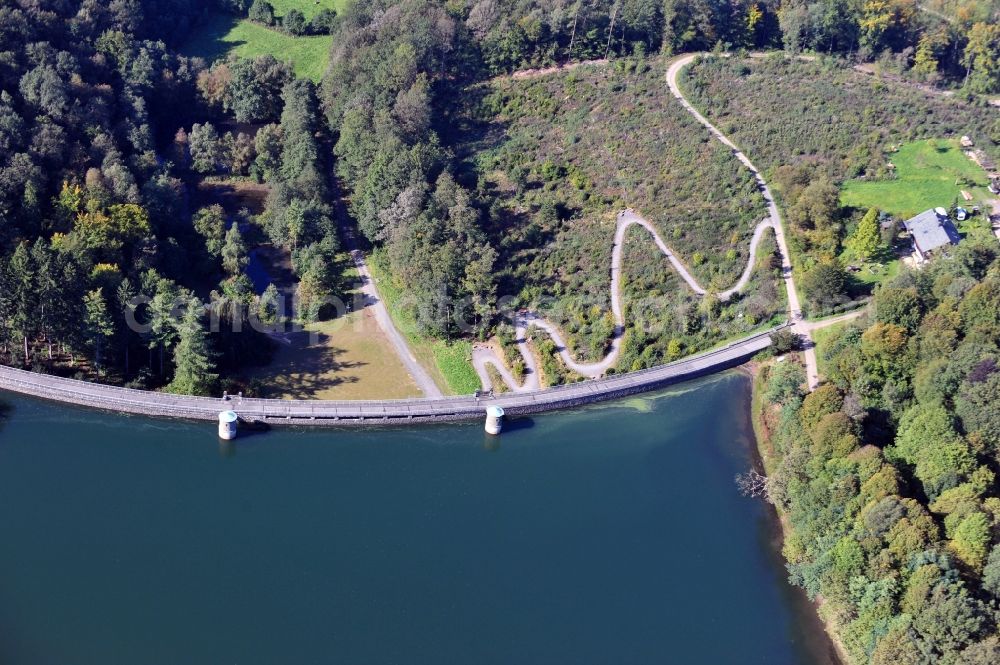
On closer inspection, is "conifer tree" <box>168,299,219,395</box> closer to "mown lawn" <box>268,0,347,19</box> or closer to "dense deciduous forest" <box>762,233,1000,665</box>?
"dense deciduous forest" <box>762,233,1000,665</box>

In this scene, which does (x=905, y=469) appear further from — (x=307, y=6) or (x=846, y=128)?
(x=307, y=6)

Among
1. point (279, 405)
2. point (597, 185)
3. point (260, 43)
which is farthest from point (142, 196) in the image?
point (597, 185)

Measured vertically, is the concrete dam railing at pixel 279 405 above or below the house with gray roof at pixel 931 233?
below

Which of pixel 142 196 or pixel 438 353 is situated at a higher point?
pixel 142 196

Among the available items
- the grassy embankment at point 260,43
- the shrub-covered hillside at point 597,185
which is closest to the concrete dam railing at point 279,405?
the shrub-covered hillside at point 597,185

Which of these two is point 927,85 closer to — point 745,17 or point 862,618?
point 745,17

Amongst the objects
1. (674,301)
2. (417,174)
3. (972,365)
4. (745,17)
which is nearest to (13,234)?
(417,174)

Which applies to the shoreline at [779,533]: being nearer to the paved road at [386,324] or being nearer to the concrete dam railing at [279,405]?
the concrete dam railing at [279,405]
